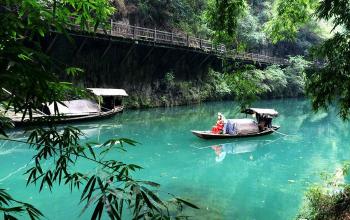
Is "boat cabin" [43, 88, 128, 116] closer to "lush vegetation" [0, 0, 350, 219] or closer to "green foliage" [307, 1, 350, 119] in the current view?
"lush vegetation" [0, 0, 350, 219]

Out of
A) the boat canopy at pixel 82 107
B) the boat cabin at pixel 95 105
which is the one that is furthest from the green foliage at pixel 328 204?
the boat canopy at pixel 82 107

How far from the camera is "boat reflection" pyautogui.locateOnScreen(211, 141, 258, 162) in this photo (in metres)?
12.5

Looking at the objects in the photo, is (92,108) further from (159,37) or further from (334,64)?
(334,64)

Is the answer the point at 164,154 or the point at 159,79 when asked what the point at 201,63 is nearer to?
the point at 159,79

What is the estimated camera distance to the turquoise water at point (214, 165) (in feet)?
23.7

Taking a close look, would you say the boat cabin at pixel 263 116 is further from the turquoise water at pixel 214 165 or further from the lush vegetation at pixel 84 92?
the lush vegetation at pixel 84 92

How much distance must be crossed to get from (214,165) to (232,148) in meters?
2.60

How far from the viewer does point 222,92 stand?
30.5m

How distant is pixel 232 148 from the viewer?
43.9 ft

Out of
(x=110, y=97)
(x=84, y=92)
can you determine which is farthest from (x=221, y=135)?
(x=84, y=92)

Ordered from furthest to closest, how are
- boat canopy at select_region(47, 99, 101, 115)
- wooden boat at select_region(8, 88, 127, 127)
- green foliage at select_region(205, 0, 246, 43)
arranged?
1. boat canopy at select_region(47, 99, 101, 115)
2. wooden boat at select_region(8, 88, 127, 127)
3. green foliage at select_region(205, 0, 246, 43)

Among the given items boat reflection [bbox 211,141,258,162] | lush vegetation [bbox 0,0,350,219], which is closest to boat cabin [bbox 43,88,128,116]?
boat reflection [bbox 211,141,258,162]

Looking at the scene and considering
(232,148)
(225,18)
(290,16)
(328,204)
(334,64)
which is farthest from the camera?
(232,148)

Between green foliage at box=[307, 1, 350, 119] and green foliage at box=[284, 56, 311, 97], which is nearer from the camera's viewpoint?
green foliage at box=[307, 1, 350, 119]
